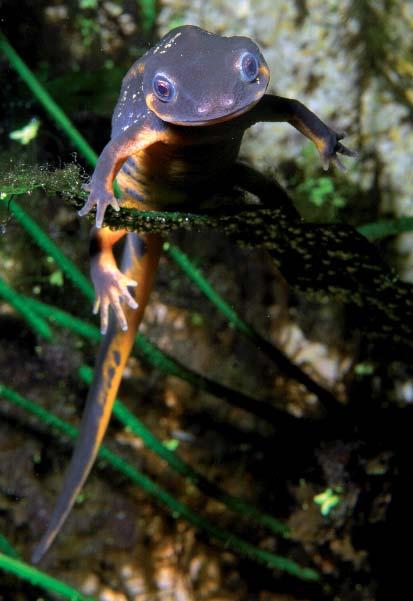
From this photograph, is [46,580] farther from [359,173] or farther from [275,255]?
[359,173]

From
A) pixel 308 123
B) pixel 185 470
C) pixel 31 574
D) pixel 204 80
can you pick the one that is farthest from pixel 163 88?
pixel 185 470

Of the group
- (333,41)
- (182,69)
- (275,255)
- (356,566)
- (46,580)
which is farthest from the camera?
(333,41)

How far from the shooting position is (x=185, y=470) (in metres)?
2.33

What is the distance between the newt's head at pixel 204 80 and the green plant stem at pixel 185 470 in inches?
51.5

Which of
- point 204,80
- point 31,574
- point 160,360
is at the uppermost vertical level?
point 204,80

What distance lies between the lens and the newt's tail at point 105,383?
2043 millimetres

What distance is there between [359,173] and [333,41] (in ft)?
2.36

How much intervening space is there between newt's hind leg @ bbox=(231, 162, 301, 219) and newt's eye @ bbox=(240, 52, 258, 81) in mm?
404

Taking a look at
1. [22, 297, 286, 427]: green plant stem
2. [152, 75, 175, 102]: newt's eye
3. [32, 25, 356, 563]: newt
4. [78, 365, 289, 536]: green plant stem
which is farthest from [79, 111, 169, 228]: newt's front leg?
[78, 365, 289, 536]: green plant stem

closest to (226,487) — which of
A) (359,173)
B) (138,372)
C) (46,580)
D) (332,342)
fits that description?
(138,372)

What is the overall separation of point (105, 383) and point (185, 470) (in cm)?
60

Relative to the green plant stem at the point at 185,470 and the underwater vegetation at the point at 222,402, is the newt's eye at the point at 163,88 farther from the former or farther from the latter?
the green plant stem at the point at 185,470

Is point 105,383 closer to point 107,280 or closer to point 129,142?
point 107,280

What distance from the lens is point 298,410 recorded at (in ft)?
9.43
